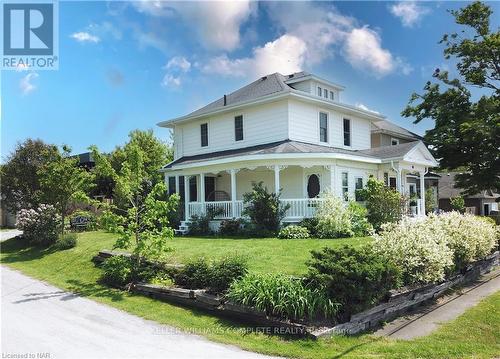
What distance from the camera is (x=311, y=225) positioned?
55.7ft

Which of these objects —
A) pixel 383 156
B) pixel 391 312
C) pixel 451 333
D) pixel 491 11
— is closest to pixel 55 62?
pixel 391 312

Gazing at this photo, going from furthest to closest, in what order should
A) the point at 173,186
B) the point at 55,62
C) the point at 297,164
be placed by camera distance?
the point at 173,186 < the point at 297,164 < the point at 55,62

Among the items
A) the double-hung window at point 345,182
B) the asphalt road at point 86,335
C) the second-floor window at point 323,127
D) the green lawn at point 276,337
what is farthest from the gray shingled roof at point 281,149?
the asphalt road at point 86,335

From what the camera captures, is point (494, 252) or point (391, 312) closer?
point (391, 312)

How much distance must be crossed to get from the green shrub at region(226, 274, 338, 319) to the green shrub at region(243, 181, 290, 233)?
9.04m

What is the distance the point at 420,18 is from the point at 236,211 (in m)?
11.2

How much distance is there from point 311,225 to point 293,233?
1.14 m

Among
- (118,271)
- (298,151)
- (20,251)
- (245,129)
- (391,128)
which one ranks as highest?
(391,128)

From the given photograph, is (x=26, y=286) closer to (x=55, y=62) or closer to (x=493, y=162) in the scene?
(x=55, y=62)

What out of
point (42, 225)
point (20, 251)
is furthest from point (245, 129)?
point (20, 251)

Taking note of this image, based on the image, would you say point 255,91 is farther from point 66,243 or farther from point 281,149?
point 66,243

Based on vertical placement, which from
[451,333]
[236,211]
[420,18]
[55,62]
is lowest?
[451,333]

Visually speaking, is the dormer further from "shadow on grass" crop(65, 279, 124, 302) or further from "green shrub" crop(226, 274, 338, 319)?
"green shrub" crop(226, 274, 338, 319)

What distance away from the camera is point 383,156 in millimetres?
21250
